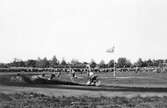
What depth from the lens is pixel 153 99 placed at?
16.9m

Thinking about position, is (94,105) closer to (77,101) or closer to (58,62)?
(77,101)

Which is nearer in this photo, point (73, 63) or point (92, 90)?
point (92, 90)

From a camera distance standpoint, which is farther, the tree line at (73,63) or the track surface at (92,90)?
the tree line at (73,63)

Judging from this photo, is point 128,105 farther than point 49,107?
Yes

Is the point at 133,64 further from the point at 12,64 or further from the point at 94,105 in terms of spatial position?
the point at 94,105

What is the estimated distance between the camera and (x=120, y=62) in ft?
397

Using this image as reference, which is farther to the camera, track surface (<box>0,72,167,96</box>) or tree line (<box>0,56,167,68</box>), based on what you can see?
tree line (<box>0,56,167,68</box>)

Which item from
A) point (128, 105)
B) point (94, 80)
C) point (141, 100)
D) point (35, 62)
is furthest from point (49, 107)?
point (35, 62)

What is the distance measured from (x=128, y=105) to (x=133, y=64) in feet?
340

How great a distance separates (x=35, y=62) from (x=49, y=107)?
10197 centimetres

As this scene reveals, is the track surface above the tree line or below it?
below

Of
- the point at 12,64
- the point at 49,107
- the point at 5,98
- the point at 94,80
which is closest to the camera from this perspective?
the point at 49,107

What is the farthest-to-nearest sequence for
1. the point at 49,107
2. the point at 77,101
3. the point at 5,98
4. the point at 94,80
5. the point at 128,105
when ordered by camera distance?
the point at 94,80, the point at 5,98, the point at 77,101, the point at 128,105, the point at 49,107

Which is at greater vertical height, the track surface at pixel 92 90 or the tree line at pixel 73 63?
the tree line at pixel 73 63
